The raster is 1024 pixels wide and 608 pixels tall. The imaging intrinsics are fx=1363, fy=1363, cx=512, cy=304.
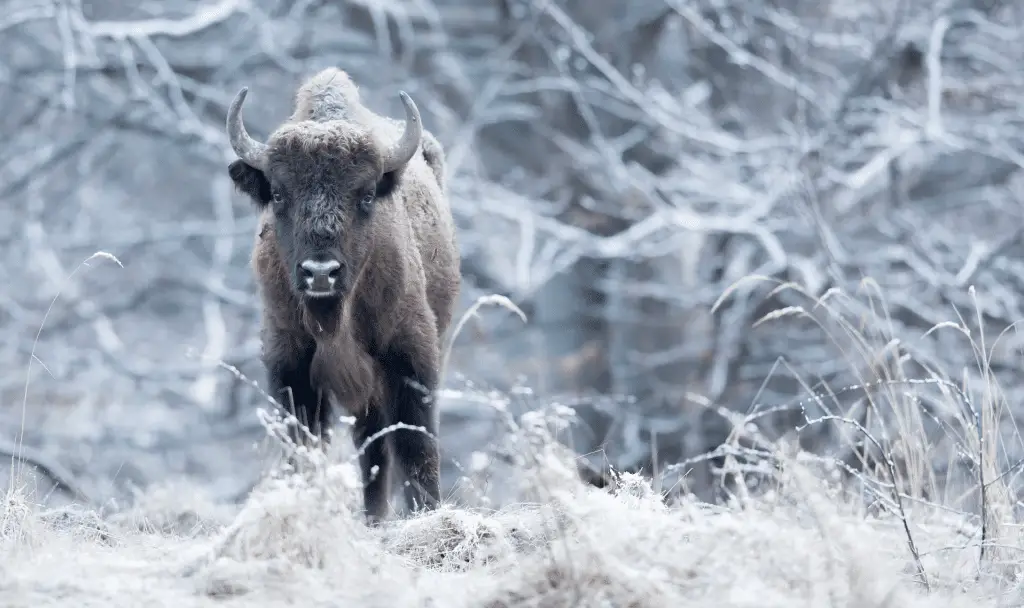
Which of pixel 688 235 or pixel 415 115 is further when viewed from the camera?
pixel 688 235

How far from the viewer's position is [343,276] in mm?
6281

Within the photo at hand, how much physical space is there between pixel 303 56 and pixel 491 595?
14.3 m

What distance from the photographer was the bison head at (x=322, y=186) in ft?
20.4

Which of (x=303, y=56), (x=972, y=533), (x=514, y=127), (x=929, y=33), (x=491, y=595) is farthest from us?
(x=514, y=127)

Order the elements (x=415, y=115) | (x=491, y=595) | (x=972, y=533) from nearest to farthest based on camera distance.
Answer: (x=491, y=595), (x=972, y=533), (x=415, y=115)

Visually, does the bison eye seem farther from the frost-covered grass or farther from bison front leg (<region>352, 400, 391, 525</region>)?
the frost-covered grass

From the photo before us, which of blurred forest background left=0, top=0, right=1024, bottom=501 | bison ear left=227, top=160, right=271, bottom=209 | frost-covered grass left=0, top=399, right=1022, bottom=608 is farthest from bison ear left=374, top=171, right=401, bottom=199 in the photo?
blurred forest background left=0, top=0, right=1024, bottom=501

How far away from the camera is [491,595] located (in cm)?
371

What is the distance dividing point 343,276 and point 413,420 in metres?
0.94

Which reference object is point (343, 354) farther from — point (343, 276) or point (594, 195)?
point (594, 195)

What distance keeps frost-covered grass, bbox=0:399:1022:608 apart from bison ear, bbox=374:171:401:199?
2.63 m

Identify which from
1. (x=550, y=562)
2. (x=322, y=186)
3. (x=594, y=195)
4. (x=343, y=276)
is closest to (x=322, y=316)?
(x=343, y=276)

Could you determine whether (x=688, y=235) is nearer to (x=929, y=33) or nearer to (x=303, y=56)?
(x=929, y=33)

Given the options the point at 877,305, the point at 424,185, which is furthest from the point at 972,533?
the point at 877,305
